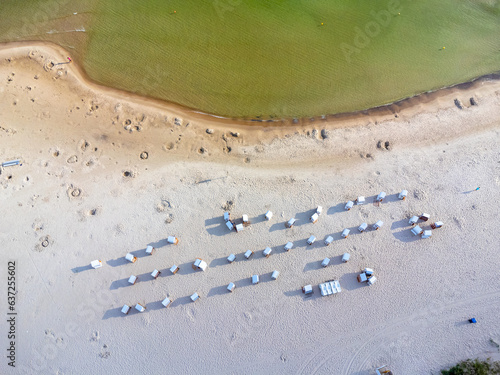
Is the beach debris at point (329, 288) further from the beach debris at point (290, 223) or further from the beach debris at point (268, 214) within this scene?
the beach debris at point (268, 214)

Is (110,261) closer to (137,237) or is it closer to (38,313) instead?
(137,237)

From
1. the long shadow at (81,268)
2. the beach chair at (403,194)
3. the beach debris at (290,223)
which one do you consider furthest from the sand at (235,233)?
the beach debris at (290,223)

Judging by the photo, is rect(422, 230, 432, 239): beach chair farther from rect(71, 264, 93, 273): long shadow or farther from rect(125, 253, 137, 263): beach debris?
rect(71, 264, 93, 273): long shadow

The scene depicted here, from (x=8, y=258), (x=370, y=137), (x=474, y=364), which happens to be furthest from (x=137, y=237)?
(x=474, y=364)

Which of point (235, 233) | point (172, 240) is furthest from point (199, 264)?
point (235, 233)

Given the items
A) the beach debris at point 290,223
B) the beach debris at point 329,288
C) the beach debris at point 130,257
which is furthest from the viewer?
the beach debris at point 290,223

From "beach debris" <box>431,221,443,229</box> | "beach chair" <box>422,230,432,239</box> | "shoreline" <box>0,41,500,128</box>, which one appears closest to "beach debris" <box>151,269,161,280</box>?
"shoreline" <box>0,41,500,128</box>
